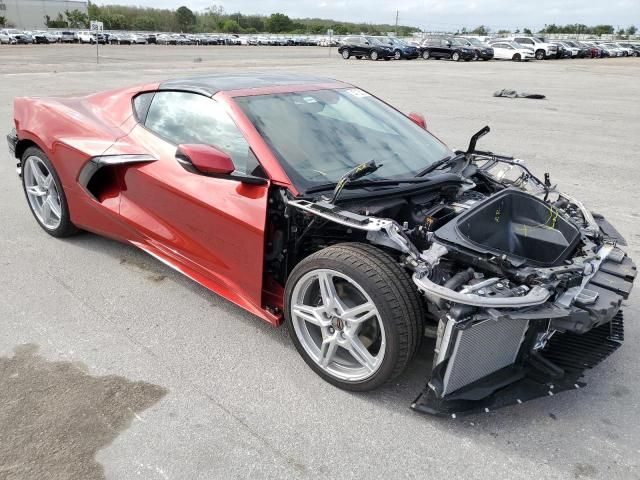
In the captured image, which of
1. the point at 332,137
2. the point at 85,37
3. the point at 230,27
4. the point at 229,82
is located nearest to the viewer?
the point at 332,137

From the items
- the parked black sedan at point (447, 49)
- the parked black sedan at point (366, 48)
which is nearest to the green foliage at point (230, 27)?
the parked black sedan at point (366, 48)

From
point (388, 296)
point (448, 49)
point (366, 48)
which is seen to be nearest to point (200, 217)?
point (388, 296)

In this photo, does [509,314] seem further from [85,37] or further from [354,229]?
[85,37]

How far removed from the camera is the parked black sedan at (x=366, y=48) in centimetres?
3625

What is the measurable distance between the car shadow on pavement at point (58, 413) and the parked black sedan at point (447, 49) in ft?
121

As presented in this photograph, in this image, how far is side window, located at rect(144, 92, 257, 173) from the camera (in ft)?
10.3

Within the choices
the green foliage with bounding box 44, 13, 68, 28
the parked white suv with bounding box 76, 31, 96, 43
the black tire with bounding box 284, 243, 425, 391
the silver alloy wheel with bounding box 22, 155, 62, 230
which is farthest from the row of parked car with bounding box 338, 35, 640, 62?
the green foliage with bounding box 44, 13, 68, 28

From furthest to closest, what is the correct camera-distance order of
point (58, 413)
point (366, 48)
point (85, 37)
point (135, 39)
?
point (135, 39) < point (85, 37) < point (366, 48) < point (58, 413)

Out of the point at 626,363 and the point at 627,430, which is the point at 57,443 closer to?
the point at 627,430

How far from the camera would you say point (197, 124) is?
3436 millimetres

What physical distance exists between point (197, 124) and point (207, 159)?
0.69 m

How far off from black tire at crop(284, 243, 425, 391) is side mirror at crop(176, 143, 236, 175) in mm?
720

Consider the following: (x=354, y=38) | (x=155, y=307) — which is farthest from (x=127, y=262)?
(x=354, y=38)

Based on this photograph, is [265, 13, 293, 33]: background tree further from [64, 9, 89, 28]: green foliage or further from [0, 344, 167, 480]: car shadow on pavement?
[0, 344, 167, 480]: car shadow on pavement
